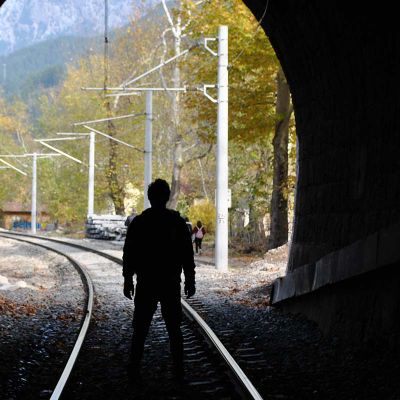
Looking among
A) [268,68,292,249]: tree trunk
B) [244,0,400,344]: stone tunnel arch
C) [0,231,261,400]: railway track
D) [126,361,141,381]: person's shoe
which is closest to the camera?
[0,231,261,400]: railway track

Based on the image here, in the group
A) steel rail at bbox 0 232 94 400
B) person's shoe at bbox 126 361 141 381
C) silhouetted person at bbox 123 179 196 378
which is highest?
silhouetted person at bbox 123 179 196 378

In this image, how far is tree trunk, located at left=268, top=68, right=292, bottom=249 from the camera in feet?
77.7

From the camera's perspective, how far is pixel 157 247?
6.06 meters

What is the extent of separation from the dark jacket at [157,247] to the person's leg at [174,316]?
12 cm

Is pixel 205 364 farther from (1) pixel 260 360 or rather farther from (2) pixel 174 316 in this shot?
(2) pixel 174 316

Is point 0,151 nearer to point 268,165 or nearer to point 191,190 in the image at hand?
point 191,190

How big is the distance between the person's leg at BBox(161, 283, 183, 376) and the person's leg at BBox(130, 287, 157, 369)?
0.33 feet

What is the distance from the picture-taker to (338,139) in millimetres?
8961

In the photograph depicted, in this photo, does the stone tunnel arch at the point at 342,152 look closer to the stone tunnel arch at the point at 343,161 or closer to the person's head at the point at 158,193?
the stone tunnel arch at the point at 343,161

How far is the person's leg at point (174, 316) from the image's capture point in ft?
20.1

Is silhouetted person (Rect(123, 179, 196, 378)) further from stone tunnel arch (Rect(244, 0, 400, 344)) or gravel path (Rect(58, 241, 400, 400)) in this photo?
stone tunnel arch (Rect(244, 0, 400, 344))

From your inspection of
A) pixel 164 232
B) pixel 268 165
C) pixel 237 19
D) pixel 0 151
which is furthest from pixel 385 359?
pixel 0 151

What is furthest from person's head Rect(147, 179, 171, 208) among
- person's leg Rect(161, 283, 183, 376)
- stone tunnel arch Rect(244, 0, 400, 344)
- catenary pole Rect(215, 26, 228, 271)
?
catenary pole Rect(215, 26, 228, 271)


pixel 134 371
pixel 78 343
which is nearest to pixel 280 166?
pixel 78 343
